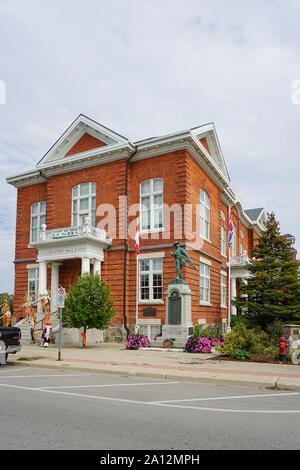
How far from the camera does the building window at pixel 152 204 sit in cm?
2567

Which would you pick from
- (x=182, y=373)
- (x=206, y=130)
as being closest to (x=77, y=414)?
(x=182, y=373)

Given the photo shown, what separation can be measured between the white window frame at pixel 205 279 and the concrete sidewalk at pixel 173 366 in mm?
9316

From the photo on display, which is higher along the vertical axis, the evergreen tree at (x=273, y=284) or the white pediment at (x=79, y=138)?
the white pediment at (x=79, y=138)

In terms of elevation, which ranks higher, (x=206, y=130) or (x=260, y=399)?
(x=206, y=130)

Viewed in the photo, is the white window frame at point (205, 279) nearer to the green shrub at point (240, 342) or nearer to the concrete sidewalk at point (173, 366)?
the concrete sidewalk at point (173, 366)

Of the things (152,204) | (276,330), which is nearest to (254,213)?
(152,204)

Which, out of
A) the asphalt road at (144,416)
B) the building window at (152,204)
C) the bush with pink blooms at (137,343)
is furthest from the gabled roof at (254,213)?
the asphalt road at (144,416)

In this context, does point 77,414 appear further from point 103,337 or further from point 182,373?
point 103,337

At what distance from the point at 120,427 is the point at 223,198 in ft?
96.1

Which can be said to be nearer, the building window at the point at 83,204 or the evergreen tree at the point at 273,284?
the evergreen tree at the point at 273,284

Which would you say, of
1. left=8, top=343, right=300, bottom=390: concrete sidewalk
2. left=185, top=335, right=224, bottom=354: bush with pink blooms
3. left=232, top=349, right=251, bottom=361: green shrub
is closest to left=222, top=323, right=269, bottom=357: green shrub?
left=232, top=349, right=251, bottom=361: green shrub

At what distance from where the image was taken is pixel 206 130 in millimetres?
28656

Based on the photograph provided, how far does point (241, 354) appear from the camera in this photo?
1566 cm

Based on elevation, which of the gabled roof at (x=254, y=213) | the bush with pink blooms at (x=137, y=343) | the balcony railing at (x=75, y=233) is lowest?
the bush with pink blooms at (x=137, y=343)
